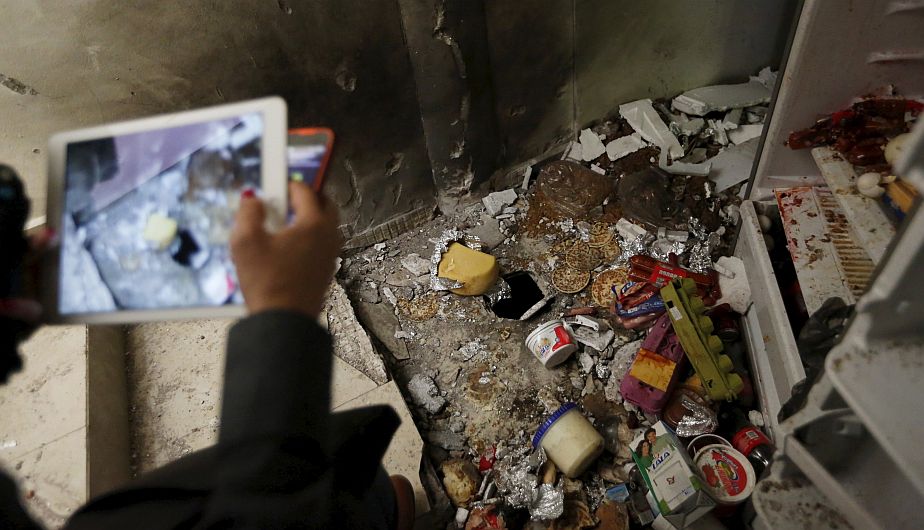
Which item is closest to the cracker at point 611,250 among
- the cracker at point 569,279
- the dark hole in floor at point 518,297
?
the cracker at point 569,279

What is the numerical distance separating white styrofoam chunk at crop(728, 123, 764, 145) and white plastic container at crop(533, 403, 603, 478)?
182 cm

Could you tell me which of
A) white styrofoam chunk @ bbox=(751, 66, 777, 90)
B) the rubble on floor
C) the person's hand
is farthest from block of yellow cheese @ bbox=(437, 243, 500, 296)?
white styrofoam chunk @ bbox=(751, 66, 777, 90)

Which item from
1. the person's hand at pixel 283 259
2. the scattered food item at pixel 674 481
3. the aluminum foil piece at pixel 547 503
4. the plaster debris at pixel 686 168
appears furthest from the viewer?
the plaster debris at pixel 686 168

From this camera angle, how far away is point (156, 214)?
3.55ft

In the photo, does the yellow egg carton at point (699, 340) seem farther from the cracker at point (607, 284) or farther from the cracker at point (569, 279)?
the cracker at point (569, 279)

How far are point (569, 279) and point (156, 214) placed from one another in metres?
1.75

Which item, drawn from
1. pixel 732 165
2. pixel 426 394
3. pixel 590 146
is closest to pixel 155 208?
pixel 426 394

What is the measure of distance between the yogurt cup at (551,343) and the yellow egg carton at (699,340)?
388mm

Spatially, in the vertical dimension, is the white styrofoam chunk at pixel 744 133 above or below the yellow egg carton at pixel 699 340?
above

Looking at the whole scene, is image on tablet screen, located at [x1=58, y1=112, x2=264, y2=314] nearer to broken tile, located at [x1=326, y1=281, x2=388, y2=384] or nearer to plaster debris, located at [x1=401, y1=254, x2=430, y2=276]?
broken tile, located at [x1=326, y1=281, x2=388, y2=384]

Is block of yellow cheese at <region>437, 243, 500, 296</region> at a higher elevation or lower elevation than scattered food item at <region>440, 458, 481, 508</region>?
higher

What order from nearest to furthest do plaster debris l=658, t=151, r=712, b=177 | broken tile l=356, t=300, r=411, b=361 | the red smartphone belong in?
the red smartphone
broken tile l=356, t=300, r=411, b=361
plaster debris l=658, t=151, r=712, b=177

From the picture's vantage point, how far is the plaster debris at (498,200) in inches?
107

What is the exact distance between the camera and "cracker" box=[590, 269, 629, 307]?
7.69ft
